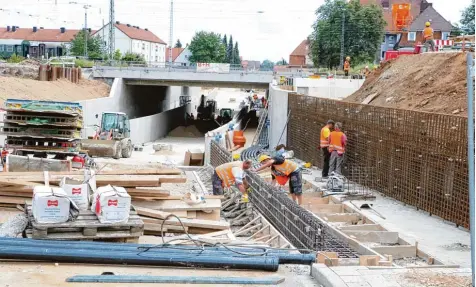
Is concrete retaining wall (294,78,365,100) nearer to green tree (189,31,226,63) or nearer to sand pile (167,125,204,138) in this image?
sand pile (167,125,204,138)

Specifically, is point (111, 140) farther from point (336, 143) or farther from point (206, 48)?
point (206, 48)

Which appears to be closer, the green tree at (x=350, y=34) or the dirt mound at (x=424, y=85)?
the dirt mound at (x=424, y=85)

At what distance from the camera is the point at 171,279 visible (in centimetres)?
735

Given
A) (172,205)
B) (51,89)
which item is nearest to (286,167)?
(172,205)

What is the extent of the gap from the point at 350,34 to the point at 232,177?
55782 millimetres

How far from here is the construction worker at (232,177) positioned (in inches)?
516

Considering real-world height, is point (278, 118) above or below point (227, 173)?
above

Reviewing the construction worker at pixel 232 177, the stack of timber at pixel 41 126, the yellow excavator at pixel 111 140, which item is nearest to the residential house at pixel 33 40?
the yellow excavator at pixel 111 140

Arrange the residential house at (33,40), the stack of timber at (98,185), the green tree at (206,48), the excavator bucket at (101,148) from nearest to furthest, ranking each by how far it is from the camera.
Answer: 1. the stack of timber at (98,185)
2. the excavator bucket at (101,148)
3. the residential house at (33,40)
4. the green tree at (206,48)

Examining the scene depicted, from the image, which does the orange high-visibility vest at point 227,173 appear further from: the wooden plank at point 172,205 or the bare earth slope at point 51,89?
the bare earth slope at point 51,89

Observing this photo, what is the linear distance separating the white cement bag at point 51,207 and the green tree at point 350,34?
59375mm

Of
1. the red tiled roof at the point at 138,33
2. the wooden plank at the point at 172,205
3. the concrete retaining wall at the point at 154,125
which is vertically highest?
the red tiled roof at the point at 138,33

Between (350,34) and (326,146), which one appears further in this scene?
(350,34)

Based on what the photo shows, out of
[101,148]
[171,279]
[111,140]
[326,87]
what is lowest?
[101,148]
